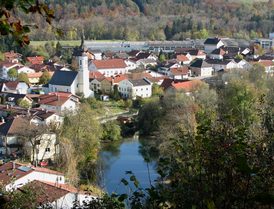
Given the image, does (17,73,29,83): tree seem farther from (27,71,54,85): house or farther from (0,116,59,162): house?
(0,116,59,162): house

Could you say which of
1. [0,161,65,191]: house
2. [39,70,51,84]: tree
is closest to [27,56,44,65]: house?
[39,70,51,84]: tree

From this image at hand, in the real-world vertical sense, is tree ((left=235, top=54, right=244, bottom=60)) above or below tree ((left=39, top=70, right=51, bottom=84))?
above

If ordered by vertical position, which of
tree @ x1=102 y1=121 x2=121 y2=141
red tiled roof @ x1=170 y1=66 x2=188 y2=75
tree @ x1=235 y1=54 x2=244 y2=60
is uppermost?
tree @ x1=235 y1=54 x2=244 y2=60

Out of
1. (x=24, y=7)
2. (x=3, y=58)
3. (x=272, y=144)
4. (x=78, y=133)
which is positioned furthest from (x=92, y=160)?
(x=3, y=58)

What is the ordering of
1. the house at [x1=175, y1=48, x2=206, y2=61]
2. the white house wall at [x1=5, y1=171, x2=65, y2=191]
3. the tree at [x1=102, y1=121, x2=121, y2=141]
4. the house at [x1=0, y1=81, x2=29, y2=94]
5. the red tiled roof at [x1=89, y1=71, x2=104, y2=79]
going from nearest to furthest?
the white house wall at [x1=5, y1=171, x2=65, y2=191]
the tree at [x1=102, y1=121, x2=121, y2=141]
the house at [x1=0, y1=81, x2=29, y2=94]
the red tiled roof at [x1=89, y1=71, x2=104, y2=79]
the house at [x1=175, y1=48, x2=206, y2=61]

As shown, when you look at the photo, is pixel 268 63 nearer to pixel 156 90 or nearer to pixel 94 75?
pixel 156 90

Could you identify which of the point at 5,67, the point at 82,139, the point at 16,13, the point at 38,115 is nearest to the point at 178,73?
the point at 5,67
